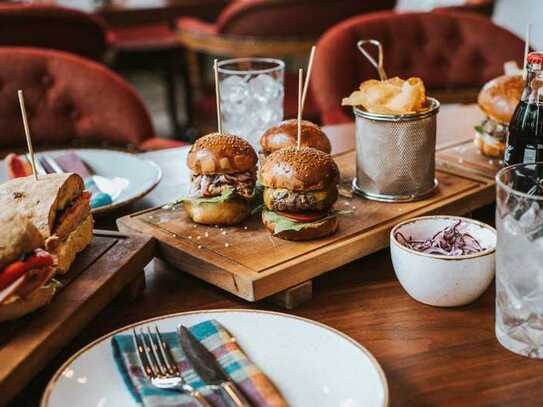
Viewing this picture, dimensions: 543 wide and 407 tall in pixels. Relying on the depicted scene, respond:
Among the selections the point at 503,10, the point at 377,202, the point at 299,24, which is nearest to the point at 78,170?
the point at 377,202

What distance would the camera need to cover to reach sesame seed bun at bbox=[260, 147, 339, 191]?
1221 millimetres

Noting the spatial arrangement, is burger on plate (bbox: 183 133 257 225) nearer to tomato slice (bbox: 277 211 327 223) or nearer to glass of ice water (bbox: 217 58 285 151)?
tomato slice (bbox: 277 211 327 223)

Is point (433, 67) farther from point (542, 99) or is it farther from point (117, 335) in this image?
point (117, 335)

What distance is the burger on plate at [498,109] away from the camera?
1589 millimetres

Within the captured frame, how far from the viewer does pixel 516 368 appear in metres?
0.96

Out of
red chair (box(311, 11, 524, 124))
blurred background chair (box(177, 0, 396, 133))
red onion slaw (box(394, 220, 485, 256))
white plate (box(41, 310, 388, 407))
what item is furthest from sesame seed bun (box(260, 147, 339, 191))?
blurred background chair (box(177, 0, 396, 133))

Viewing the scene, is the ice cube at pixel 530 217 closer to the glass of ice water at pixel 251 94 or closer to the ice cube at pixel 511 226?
the ice cube at pixel 511 226

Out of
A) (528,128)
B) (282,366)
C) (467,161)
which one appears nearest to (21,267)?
(282,366)

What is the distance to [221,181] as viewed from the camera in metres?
1.33

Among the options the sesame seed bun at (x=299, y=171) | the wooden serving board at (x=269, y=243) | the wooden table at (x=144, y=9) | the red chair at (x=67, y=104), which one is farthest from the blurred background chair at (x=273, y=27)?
the sesame seed bun at (x=299, y=171)

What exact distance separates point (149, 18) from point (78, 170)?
3.26m

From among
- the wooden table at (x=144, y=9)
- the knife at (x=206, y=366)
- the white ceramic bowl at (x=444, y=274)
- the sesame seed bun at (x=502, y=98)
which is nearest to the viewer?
the knife at (x=206, y=366)

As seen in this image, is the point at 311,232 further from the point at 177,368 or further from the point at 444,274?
the point at 177,368

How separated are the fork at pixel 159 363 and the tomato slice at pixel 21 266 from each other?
0.49 feet
